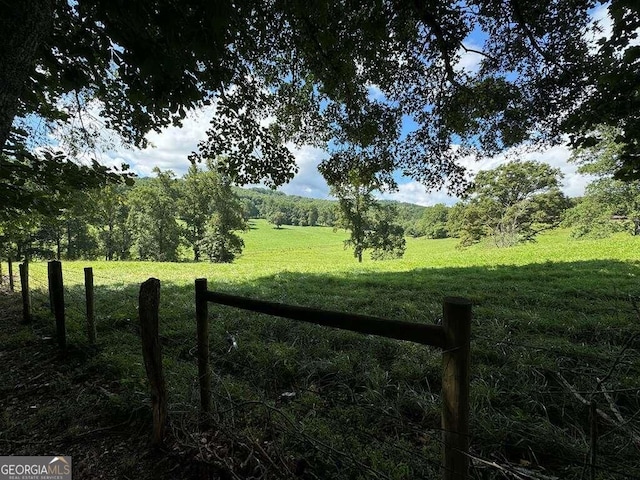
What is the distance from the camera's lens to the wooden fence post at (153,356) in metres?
2.70

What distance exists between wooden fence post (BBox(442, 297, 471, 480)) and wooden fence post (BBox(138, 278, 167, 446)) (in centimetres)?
239

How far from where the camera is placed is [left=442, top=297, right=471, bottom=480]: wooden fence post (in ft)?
4.87

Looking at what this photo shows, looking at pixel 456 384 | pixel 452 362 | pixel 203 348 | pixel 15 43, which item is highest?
pixel 15 43

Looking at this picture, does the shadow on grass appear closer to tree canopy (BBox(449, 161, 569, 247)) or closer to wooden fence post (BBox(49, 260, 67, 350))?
wooden fence post (BBox(49, 260, 67, 350))

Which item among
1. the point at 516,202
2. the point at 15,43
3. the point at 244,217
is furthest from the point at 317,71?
the point at 244,217

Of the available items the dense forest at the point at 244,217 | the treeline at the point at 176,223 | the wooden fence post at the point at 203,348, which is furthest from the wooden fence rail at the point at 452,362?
the treeline at the point at 176,223

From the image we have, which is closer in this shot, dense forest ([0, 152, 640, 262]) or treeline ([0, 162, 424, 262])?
dense forest ([0, 152, 640, 262])

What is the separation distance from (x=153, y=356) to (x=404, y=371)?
9.28ft

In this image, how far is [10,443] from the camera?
2.81 metres

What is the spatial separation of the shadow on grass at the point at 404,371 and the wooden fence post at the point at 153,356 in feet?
1.16

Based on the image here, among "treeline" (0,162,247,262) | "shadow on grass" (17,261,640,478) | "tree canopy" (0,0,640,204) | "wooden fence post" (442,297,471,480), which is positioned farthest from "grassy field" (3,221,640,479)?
"treeline" (0,162,247,262)

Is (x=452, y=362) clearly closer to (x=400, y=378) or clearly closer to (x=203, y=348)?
(x=203, y=348)

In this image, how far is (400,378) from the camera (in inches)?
145

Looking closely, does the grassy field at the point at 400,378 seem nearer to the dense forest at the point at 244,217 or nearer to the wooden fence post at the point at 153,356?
the wooden fence post at the point at 153,356
